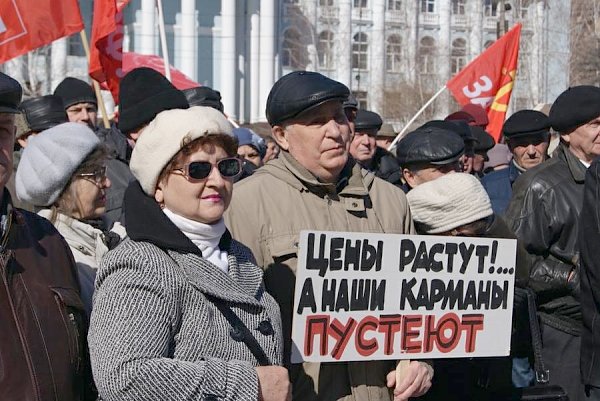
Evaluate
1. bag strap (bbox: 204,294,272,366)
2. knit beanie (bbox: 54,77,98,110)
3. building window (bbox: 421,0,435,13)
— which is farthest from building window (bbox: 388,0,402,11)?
bag strap (bbox: 204,294,272,366)

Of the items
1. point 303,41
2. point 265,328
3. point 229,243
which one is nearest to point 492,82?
point 229,243

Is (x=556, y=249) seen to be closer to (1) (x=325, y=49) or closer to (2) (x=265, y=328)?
(2) (x=265, y=328)

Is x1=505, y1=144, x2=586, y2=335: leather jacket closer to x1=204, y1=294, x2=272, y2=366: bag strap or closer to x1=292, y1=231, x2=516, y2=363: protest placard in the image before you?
x1=292, y1=231, x2=516, y2=363: protest placard

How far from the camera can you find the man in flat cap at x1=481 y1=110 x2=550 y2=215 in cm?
750

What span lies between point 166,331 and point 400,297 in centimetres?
107

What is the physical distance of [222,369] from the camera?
306 centimetres

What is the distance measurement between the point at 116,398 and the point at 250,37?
2653 inches

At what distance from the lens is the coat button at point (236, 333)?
320 centimetres

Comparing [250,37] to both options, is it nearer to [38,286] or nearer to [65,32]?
[65,32]

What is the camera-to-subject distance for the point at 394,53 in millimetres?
63188

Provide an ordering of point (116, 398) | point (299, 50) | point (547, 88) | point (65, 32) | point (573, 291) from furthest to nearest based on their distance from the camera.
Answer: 1. point (299, 50)
2. point (547, 88)
3. point (65, 32)
4. point (573, 291)
5. point (116, 398)

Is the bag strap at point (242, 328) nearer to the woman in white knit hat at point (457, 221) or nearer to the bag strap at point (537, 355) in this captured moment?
the woman in white knit hat at point (457, 221)

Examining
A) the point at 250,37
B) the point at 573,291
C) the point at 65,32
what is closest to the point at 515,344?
the point at 573,291

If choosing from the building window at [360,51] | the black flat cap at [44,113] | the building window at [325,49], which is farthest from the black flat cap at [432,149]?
the building window at [360,51]
